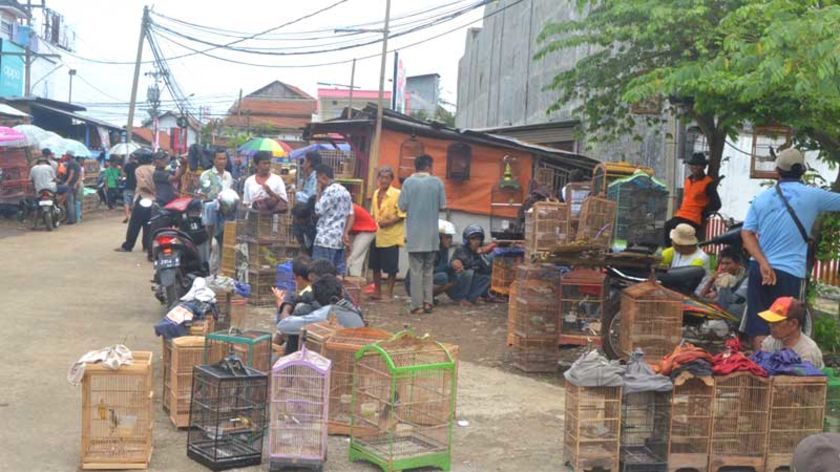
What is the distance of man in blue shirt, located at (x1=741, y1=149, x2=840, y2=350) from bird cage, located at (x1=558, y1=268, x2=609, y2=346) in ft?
7.47

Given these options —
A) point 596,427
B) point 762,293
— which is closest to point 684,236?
point 762,293

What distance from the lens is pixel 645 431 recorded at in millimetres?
6125

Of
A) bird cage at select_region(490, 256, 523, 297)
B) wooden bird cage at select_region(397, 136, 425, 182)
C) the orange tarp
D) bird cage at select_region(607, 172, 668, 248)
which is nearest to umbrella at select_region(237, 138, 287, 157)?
wooden bird cage at select_region(397, 136, 425, 182)

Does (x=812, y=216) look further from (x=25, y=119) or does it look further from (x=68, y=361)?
(x=25, y=119)

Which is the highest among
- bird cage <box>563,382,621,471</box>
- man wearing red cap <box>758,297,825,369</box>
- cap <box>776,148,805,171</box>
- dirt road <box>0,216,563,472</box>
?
cap <box>776,148,805,171</box>

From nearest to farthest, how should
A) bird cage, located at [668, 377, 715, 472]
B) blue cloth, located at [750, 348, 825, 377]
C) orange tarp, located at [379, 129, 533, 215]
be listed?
bird cage, located at [668, 377, 715, 472]
blue cloth, located at [750, 348, 825, 377]
orange tarp, located at [379, 129, 533, 215]

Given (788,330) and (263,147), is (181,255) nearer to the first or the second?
(788,330)

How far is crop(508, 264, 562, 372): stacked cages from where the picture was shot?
8.99 meters

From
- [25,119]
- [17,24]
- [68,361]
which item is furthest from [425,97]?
[68,361]

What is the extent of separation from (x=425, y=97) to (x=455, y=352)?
57572 millimetres

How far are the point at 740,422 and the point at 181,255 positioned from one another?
6.75 meters

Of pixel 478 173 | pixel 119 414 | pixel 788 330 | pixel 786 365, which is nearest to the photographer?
pixel 119 414

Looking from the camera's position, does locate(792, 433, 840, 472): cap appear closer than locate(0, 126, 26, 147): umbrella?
Yes

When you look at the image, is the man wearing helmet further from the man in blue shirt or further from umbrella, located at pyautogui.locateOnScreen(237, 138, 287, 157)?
umbrella, located at pyautogui.locateOnScreen(237, 138, 287, 157)
